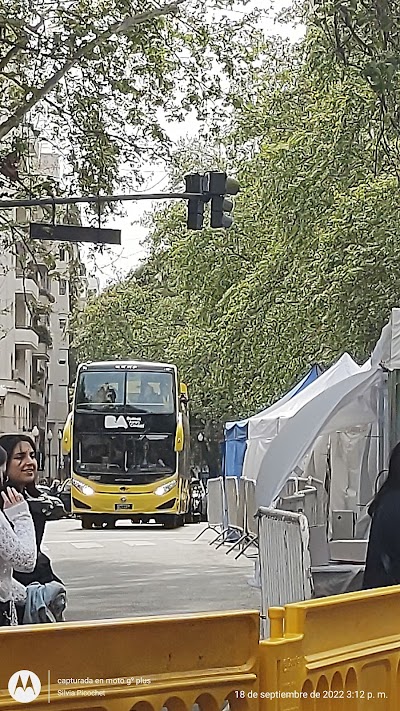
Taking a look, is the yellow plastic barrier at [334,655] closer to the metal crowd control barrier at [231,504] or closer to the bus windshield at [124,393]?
the metal crowd control barrier at [231,504]

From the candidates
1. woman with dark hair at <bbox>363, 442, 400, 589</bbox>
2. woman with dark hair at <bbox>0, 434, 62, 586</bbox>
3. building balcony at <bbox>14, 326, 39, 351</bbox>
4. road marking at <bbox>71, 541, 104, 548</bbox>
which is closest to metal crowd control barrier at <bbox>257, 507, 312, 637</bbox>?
woman with dark hair at <bbox>363, 442, 400, 589</bbox>

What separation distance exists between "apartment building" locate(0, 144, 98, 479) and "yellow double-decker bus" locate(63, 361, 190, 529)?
269cm

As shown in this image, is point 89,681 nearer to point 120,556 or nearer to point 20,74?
point 20,74

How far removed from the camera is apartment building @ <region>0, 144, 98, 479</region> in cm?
2023

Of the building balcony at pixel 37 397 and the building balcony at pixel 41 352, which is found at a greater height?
the building balcony at pixel 41 352

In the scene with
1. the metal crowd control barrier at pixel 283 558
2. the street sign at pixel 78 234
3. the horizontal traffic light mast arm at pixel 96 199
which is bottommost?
the metal crowd control barrier at pixel 283 558

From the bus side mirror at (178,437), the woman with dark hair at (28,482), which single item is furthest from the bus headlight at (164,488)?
the woman with dark hair at (28,482)

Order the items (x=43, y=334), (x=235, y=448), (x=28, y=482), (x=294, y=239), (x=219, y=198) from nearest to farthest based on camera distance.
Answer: (x=28, y=482) < (x=219, y=198) < (x=294, y=239) < (x=235, y=448) < (x=43, y=334)

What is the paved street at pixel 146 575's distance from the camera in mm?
13773

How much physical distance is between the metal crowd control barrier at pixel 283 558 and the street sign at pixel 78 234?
6246 millimetres

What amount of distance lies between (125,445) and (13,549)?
2460 centimetres

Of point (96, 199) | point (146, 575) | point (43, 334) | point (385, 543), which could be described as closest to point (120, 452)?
point (146, 575)

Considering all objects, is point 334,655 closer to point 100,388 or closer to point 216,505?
point 216,505

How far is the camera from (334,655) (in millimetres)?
4672
